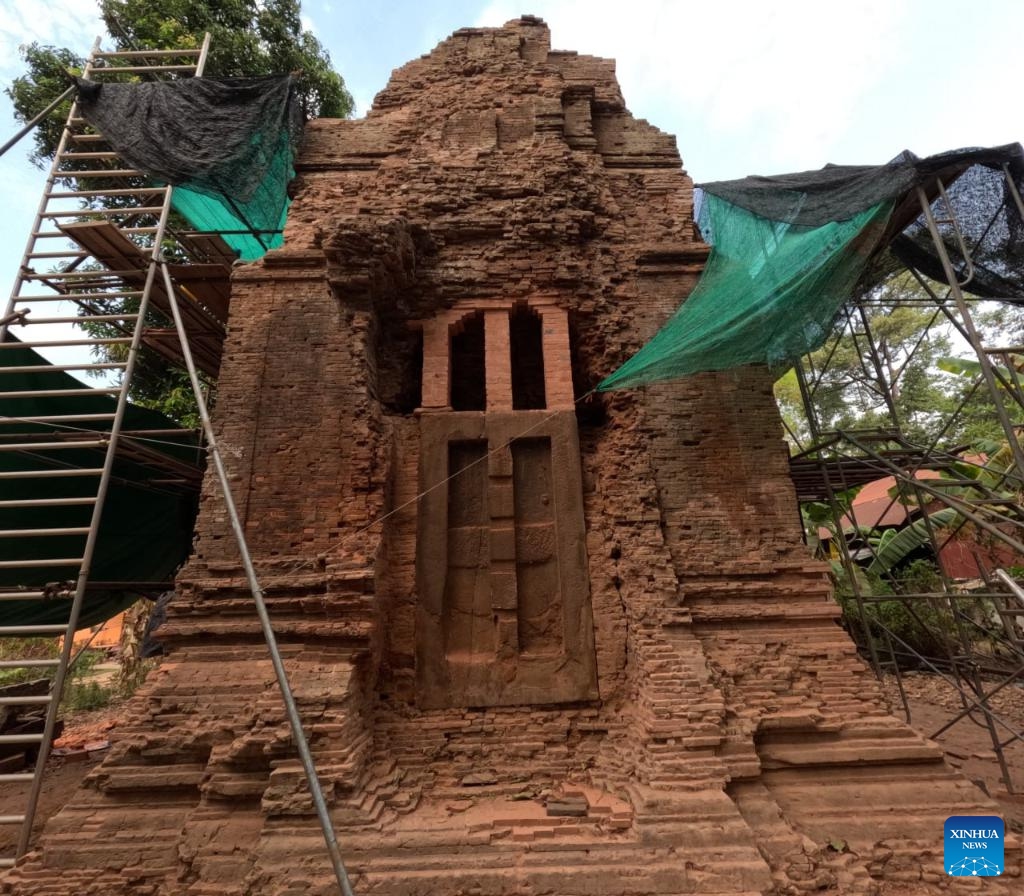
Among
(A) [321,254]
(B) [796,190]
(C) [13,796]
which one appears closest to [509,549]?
(A) [321,254]

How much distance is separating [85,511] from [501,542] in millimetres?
5742

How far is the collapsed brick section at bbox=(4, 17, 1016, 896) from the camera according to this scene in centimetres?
407

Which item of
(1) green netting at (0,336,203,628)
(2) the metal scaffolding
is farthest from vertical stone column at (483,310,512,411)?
(1) green netting at (0,336,203,628)

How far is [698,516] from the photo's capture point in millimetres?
5750

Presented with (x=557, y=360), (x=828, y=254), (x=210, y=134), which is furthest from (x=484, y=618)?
(x=210, y=134)

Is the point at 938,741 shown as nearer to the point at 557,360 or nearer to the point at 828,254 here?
the point at 828,254

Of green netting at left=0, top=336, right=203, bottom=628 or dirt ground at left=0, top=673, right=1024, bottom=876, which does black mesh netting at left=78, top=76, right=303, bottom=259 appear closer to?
green netting at left=0, top=336, right=203, bottom=628

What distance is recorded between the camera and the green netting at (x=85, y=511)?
648 centimetres

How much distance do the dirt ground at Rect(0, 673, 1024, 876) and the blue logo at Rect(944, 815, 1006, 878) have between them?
1.34 ft

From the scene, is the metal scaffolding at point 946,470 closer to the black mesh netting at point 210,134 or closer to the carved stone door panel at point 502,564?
the carved stone door panel at point 502,564

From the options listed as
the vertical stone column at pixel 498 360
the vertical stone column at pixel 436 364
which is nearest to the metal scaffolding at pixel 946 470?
the vertical stone column at pixel 498 360

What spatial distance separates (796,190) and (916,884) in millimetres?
6458

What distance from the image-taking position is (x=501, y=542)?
18.8 feet

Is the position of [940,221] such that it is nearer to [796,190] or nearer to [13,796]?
[796,190]
